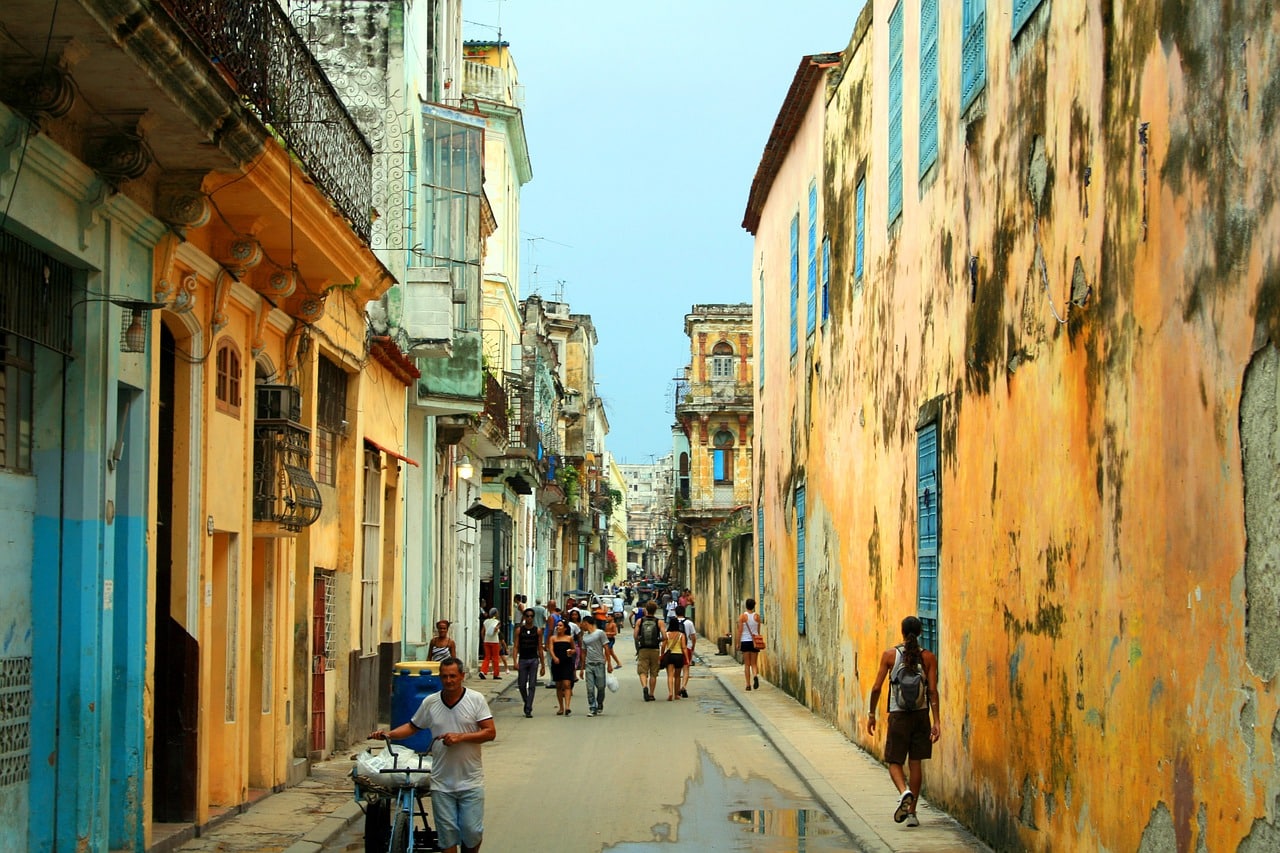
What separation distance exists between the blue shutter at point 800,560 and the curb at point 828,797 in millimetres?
3275

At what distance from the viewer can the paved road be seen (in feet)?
40.7

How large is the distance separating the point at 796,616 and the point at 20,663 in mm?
17537

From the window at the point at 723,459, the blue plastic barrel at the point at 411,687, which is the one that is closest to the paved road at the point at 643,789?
the blue plastic barrel at the point at 411,687

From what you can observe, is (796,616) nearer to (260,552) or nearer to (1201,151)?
(260,552)

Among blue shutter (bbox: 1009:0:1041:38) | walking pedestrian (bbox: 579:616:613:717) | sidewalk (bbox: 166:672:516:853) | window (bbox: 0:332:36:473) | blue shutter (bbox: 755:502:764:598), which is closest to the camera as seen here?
window (bbox: 0:332:36:473)

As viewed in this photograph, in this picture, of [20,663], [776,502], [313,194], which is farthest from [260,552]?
[776,502]

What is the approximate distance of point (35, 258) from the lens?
30.2 ft

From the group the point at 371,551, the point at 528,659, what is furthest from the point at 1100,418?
the point at 528,659

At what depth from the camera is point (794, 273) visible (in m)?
25.9

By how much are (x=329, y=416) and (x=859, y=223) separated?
21.6 ft

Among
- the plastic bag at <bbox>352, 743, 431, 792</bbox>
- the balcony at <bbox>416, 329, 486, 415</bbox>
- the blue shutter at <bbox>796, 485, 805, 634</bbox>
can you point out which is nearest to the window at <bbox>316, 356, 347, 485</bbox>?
the balcony at <bbox>416, 329, 486, 415</bbox>

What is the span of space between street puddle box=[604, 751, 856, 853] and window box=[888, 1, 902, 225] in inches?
234

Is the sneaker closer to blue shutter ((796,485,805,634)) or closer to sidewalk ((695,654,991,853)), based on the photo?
sidewalk ((695,654,991,853))

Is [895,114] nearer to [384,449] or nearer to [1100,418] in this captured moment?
[384,449]
